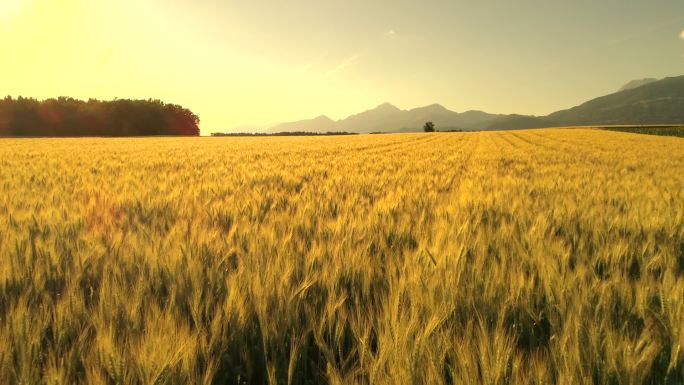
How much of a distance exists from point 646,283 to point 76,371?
1885 mm

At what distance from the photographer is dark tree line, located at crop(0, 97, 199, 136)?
196 feet

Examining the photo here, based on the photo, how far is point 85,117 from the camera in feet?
211

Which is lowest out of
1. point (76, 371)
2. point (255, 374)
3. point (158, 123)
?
point (255, 374)

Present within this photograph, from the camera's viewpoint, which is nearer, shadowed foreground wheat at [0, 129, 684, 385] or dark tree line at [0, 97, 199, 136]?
shadowed foreground wheat at [0, 129, 684, 385]

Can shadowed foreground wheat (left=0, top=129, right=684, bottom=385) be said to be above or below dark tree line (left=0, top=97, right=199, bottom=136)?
below

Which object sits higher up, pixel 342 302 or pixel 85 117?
pixel 85 117

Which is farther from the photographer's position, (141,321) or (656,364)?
(141,321)

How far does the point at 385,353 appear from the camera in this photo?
0.84 m

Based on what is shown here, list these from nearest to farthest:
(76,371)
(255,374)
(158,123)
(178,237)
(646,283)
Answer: (76,371) → (255,374) → (646,283) → (178,237) → (158,123)

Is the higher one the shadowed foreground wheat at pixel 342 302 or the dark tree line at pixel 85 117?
the dark tree line at pixel 85 117

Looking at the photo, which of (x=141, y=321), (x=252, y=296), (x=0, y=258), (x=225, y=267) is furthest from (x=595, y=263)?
Answer: (x=0, y=258)

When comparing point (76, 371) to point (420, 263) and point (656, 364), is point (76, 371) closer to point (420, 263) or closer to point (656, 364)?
point (420, 263)

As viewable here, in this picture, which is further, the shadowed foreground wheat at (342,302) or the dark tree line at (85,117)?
the dark tree line at (85,117)

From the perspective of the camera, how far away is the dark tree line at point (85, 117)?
59781mm
